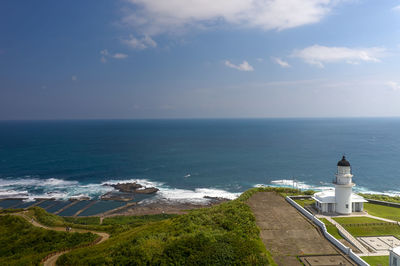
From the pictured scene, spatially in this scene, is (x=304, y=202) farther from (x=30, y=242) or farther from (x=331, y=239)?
(x=30, y=242)

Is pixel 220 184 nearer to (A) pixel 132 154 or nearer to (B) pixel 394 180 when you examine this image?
(B) pixel 394 180

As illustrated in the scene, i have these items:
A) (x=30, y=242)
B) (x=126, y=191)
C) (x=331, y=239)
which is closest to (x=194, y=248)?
(x=331, y=239)

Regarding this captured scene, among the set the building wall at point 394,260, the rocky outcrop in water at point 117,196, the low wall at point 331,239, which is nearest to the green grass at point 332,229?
the low wall at point 331,239

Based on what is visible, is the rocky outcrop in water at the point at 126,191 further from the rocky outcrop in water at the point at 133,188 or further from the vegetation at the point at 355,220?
the vegetation at the point at 355,220

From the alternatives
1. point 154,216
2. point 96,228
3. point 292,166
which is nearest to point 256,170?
point 292,166

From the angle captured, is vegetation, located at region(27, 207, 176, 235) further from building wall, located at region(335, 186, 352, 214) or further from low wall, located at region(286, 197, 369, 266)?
building wall, located at region(335, 186, 352, 214)

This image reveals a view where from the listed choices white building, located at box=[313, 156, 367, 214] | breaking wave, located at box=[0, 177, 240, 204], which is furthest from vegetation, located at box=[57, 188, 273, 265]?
breaking wave, located at box=[0, 177, 240, 204]
